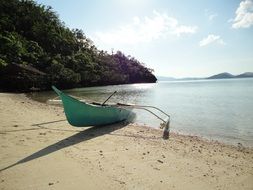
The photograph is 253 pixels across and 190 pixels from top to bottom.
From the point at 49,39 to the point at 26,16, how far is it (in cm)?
851

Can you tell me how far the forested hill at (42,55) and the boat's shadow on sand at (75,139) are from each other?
82.7 feet

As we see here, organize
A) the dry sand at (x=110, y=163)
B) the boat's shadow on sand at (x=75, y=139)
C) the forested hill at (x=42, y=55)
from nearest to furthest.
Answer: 1. the dry sand at (x=110, y=163)
2. the boat's shadow on sand at (x=75, y=139)
3. the forested hill at (x=42, y=55)

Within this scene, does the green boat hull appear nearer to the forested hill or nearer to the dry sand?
the dry sand

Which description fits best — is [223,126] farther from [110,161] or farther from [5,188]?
[5,188]

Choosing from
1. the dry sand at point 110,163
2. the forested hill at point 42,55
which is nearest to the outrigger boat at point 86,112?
the dry sand at point 110,163

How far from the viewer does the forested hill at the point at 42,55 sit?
33719mm

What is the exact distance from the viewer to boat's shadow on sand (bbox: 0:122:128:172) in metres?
5.73

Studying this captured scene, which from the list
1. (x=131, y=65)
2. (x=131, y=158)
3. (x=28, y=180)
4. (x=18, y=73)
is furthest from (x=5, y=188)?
(x=131, y=65)

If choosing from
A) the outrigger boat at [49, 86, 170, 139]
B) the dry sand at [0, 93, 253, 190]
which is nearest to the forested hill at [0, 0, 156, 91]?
the outrigger boat at [49, 86, 170, 139]

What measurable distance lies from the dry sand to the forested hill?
27068 millimetres

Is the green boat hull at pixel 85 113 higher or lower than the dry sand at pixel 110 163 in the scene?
higher

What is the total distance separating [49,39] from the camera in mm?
56406

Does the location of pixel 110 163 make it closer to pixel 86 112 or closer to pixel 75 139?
pixel 75 139

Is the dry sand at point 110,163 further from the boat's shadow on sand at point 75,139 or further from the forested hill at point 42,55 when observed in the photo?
the forested hill at point 42,55
